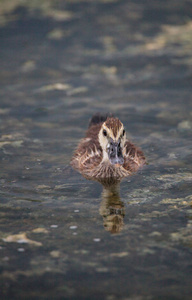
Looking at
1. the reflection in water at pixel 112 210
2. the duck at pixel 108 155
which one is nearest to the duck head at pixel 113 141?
the duck at pixel 108 155

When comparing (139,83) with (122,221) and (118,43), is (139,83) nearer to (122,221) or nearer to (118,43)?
(118,43)

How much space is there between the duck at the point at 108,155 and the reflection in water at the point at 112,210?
0.52 meters

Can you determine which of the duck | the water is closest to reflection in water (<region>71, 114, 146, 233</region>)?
the duck

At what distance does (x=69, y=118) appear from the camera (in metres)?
11.9

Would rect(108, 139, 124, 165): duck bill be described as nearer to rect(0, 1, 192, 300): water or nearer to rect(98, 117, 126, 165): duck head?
rect(98, 117, 126, 165): duck head

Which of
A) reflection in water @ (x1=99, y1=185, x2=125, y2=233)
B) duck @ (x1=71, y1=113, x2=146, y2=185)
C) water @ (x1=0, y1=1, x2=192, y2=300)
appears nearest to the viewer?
water @ (x1=0, y1=1, x2=192, y2=300)

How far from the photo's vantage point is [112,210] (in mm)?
7312

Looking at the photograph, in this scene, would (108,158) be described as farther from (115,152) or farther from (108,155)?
(115,152)

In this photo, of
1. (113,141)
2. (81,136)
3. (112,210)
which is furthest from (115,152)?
(81,136)

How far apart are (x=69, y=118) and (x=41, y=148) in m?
1.81

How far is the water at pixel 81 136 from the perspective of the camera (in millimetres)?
5525

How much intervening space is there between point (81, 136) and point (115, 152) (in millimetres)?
2573

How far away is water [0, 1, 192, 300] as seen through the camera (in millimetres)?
5525

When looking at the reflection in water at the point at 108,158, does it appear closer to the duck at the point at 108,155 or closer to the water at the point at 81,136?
the duck at the point at 108,155
